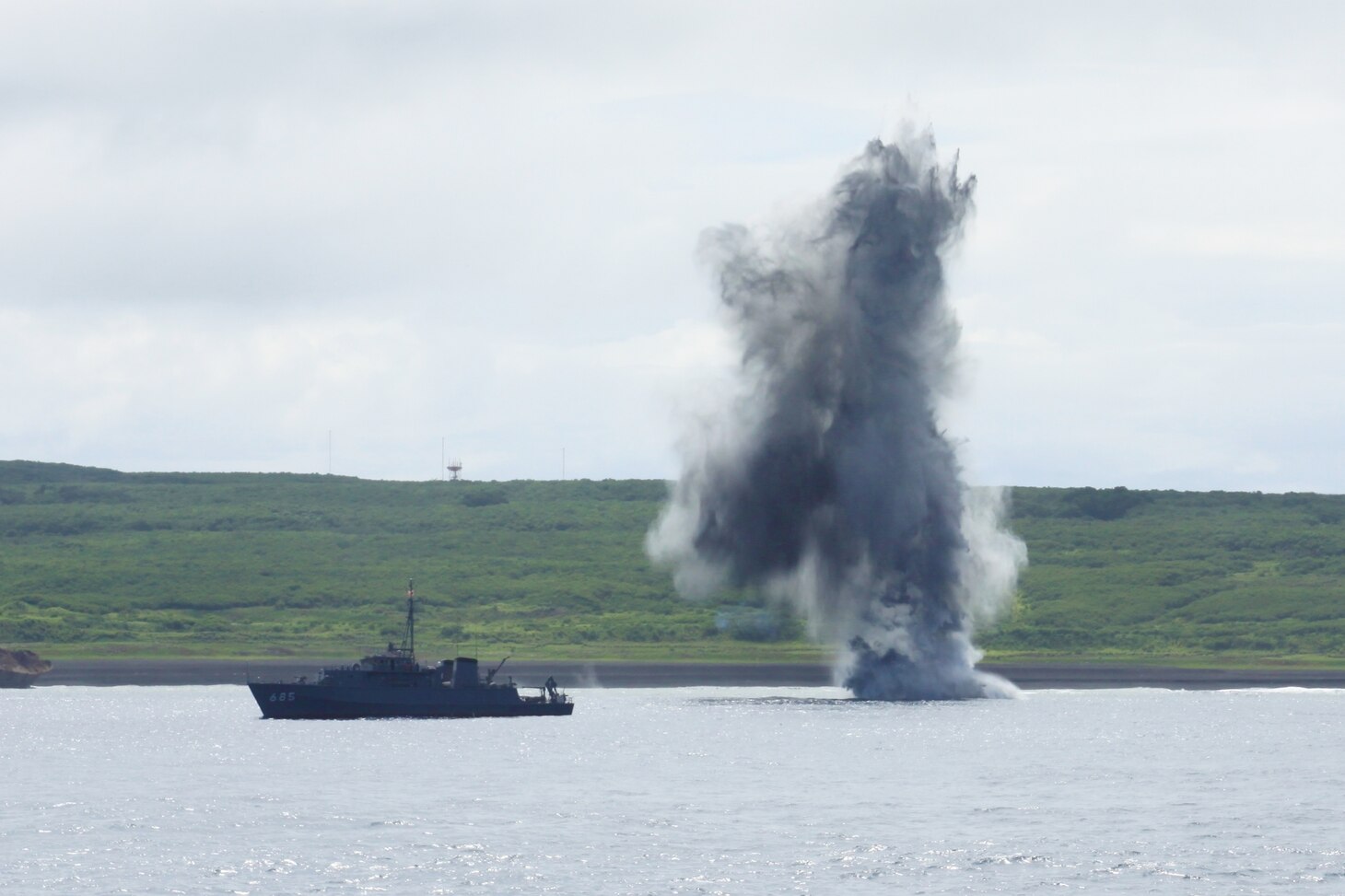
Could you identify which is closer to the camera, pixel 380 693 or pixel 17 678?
pixel 380 693

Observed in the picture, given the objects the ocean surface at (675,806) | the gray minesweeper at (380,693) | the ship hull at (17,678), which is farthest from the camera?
the ship hull at (17,678)

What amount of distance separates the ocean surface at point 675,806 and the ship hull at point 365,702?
123cm

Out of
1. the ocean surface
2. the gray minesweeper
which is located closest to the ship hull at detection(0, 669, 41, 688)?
the ocean surface

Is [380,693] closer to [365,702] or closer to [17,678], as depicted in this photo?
[365,702]

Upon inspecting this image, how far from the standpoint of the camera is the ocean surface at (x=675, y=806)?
69.2m

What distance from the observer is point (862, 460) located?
524ft

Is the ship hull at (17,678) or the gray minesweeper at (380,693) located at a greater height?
the ship hull at (17,678)

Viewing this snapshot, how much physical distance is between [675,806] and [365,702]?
5753 centimetres

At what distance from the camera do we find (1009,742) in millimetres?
121375

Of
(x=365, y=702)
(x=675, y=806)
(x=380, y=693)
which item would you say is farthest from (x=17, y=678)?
(x=675, y=806)

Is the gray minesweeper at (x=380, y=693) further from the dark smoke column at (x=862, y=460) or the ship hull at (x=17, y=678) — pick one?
the ship hull at (x=17, y=678)

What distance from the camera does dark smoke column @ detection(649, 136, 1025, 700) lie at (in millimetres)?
159625

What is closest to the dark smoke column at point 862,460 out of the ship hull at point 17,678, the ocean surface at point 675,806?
the ocean surface at point 675,806

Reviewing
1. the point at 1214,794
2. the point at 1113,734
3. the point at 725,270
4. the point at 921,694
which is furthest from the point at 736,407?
the point at 1214,794
